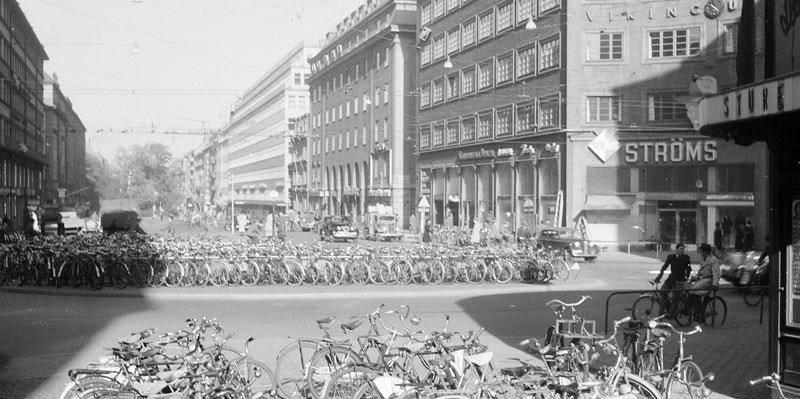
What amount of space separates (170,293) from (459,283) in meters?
7.90

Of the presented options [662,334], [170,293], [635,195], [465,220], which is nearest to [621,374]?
[662,334]

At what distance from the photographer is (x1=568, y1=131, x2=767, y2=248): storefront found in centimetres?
4316

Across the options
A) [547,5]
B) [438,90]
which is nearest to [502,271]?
[547,5]

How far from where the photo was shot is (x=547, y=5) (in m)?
49.4

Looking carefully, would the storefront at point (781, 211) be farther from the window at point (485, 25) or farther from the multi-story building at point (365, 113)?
the multi-story building at point (365, 113)

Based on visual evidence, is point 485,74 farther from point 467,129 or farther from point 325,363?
point 325,363

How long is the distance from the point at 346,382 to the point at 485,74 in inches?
2015

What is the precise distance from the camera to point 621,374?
7465mm

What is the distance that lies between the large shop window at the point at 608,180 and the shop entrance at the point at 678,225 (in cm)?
233

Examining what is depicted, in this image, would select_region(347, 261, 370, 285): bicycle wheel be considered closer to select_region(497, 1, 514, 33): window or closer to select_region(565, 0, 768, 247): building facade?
select_region(565, 0, 768, 247): building facade

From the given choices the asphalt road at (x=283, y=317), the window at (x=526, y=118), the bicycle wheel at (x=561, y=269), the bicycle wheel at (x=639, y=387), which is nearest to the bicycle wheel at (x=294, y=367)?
the asphalt road at (x=283, y=317)

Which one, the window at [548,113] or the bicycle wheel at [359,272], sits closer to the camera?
the bicycle wheel at [359,272]

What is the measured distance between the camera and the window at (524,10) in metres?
51.3

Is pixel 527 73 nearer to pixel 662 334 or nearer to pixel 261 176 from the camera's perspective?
pixel 662 334
